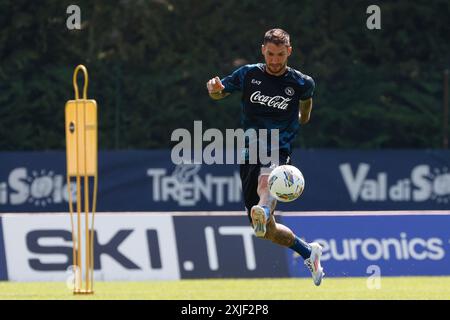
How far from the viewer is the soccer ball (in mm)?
12172

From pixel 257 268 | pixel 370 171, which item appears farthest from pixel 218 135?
pixel 257 268

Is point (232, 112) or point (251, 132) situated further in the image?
point (232, 112)

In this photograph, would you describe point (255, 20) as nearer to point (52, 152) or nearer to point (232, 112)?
point (232, 112)

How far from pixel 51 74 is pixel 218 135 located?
11.1ft

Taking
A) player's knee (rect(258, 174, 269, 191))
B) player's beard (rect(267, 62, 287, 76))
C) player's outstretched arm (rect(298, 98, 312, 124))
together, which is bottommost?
player's knee (rect(258, 174, 269, 191))

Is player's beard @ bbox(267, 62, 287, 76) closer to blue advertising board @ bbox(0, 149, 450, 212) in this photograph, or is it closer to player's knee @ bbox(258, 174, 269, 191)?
player's knee @ bbox(258, 174, 269, 191)

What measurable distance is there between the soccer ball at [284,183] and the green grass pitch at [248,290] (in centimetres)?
173

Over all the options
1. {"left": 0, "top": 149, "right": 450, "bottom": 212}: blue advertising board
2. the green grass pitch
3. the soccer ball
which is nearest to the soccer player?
the soccer ball

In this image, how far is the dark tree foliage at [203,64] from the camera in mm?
23266

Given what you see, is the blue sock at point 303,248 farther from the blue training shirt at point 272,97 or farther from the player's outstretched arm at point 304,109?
the player's outstretched arm at point 304,109

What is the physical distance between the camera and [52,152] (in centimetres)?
2202

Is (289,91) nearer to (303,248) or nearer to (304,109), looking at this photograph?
(304,109)

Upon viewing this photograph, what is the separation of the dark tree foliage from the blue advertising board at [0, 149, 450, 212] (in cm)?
111

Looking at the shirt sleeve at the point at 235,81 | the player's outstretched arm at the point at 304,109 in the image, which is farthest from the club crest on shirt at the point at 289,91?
the shirt sleeve at the point at 235,81
